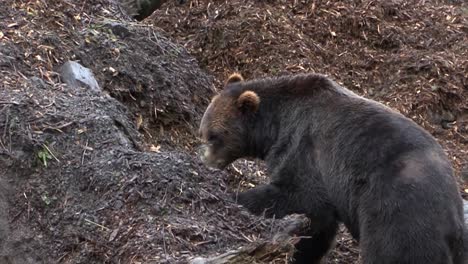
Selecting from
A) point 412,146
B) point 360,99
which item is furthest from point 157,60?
point 412,146

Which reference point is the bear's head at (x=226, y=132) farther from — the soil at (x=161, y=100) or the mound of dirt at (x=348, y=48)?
the mound of dirt at (x=348, y=48)

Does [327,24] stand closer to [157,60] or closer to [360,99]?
[157,60]

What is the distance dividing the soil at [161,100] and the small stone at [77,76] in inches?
4.2

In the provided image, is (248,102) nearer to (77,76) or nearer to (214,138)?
(214,138)

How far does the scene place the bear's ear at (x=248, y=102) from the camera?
28.0 ft

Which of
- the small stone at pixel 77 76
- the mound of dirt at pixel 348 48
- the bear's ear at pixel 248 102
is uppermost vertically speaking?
the bear's ear at pixel 248 102

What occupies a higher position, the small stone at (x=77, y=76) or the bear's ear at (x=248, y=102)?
the bear's ear at (x=248, y=102)

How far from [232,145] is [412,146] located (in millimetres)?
2034

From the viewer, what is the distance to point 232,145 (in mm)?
8742

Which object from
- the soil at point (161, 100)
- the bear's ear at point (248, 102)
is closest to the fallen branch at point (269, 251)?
the soil at point (161, 100)

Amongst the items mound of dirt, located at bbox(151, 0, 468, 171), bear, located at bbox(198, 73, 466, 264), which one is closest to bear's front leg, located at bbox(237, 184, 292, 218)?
bear, located at bbox(198, 73, 466, 264)

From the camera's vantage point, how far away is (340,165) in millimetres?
7562

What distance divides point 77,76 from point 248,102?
60.6 inches

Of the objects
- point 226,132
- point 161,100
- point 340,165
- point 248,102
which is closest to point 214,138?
point 226,132
